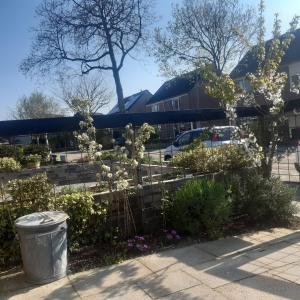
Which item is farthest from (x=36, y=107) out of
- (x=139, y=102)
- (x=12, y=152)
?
(x=12, y=152)

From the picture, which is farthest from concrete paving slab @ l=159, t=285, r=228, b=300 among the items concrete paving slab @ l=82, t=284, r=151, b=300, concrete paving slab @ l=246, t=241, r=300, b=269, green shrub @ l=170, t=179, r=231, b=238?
green shrub @ l=170, t=179, r=231, b=238

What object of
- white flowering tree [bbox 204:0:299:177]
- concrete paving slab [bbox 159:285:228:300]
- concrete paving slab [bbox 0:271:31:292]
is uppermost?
white flowering tree [bbox 204:0:299:177]

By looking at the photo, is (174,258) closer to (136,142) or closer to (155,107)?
(136,142)

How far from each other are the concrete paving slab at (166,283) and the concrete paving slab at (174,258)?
0.78 ft

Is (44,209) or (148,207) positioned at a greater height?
(44,209)

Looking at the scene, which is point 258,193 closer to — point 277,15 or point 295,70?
point 277,15

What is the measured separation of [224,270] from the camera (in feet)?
15.5

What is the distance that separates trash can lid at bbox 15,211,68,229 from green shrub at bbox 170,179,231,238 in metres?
1.87

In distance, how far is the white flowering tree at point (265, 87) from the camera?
682 cm

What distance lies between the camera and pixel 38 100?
57.9m

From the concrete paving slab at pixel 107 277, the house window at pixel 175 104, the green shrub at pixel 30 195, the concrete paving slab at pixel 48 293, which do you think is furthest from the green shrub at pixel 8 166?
the house window at pixel 175 104

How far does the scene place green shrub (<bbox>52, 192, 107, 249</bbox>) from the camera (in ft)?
18.1

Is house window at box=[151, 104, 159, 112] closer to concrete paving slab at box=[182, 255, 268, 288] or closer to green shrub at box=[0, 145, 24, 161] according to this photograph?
green shrub at box=[0, 145, 24, 161]

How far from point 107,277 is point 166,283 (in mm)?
737
